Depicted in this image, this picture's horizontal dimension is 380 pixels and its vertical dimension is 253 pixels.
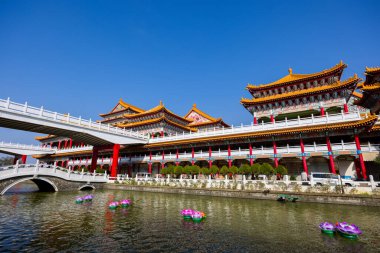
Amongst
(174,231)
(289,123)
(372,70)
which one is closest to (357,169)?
(289,123)

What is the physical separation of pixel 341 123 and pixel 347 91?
304 inches

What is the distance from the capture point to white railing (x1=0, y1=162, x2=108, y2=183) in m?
18.6

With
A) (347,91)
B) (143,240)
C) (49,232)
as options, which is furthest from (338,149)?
(49,232)

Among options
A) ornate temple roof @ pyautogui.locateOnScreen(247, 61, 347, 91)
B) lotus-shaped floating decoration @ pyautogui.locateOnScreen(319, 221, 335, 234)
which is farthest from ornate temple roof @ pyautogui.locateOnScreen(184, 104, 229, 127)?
lotus-shaped floating decoration @ pyautogui.locateOnScreen(319, 221, 335, 234)

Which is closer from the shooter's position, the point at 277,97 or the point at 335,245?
the point at 335,245

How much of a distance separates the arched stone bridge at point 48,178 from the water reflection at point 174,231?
8.34 metres

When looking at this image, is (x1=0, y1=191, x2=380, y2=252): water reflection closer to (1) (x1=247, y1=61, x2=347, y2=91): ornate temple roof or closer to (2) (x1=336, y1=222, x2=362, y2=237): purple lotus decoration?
(2) (x1=336, y1=222, x2=362, y2=237): purple lotus decoration

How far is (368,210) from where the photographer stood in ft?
42.4

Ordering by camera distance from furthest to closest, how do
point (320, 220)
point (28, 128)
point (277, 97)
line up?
point (277, 97)
point (28, 128)
point (320, 220)

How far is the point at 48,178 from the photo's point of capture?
853 inches

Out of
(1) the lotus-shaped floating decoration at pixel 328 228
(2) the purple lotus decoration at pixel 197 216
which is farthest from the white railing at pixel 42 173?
(1) the lotus-shaped floating decoration at pixel 328 228

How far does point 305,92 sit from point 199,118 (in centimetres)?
2486

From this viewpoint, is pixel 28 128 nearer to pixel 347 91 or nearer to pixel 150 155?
pixel 150 155

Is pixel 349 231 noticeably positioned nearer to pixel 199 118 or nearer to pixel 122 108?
pixel 199 118
